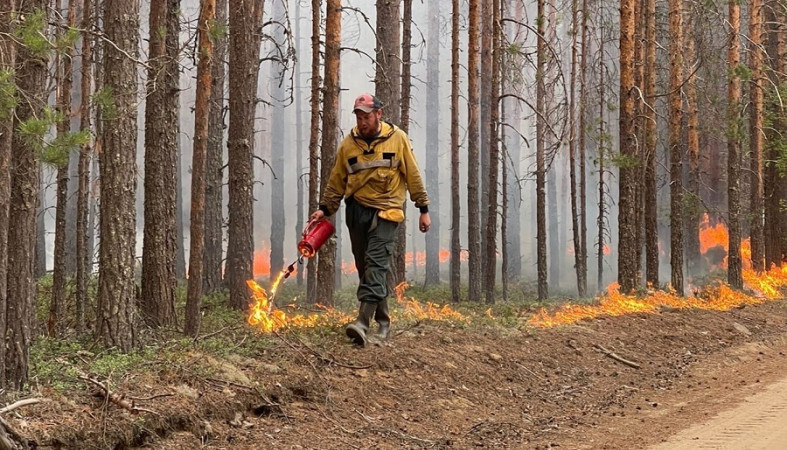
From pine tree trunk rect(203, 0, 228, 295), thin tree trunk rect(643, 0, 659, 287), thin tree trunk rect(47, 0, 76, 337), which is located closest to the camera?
thin tree trunk rect(47, 0, 76, 337)

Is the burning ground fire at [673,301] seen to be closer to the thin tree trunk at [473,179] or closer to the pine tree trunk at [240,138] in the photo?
the thin tree trunk at [473,179]

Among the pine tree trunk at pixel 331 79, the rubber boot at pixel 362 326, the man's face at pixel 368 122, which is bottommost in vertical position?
the rubber boot at pixel 362 326

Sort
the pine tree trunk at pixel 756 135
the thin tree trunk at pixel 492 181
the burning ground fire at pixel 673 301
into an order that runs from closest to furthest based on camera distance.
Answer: the burning ground fire at pixel 673 301 < the thin tree trunk at pixel 492 181 < the pine tree trunk at pixel 756 135

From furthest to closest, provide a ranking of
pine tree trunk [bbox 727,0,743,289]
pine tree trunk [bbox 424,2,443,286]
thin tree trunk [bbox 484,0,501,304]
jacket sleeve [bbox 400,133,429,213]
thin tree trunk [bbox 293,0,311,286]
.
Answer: pine tree trunk [bbox 424,2,443,286], thin tree trunk [bbox 293,0,311,286], pine tree trunk [bbox 727,0,743,289], thin tree trunk [bbox 484,0,501,304], jacket sleeve [bbox 400,133,429,213]

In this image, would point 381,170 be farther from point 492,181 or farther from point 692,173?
point 692,173

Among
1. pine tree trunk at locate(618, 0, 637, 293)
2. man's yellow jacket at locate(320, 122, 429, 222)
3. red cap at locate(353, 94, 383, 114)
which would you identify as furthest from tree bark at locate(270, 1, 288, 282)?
red cap at locate(353, 94, 383, 114)

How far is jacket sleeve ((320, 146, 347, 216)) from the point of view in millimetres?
7828

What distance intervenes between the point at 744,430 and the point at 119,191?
241 inches

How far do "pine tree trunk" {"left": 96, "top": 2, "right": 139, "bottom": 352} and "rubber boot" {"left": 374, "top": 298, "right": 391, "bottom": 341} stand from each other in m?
2.48

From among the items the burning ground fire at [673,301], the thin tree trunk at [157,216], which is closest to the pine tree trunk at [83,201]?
the thin tree trunk at [157,216]

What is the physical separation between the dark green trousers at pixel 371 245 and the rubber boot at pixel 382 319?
30cm

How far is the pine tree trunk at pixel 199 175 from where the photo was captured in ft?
26.4

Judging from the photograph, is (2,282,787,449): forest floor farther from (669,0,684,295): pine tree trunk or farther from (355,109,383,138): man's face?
(669,0,684,295): pine tree trunk

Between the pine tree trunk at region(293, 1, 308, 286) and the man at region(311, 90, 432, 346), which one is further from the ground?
the pine tree trunk at region(293, 1, 308, 286)
